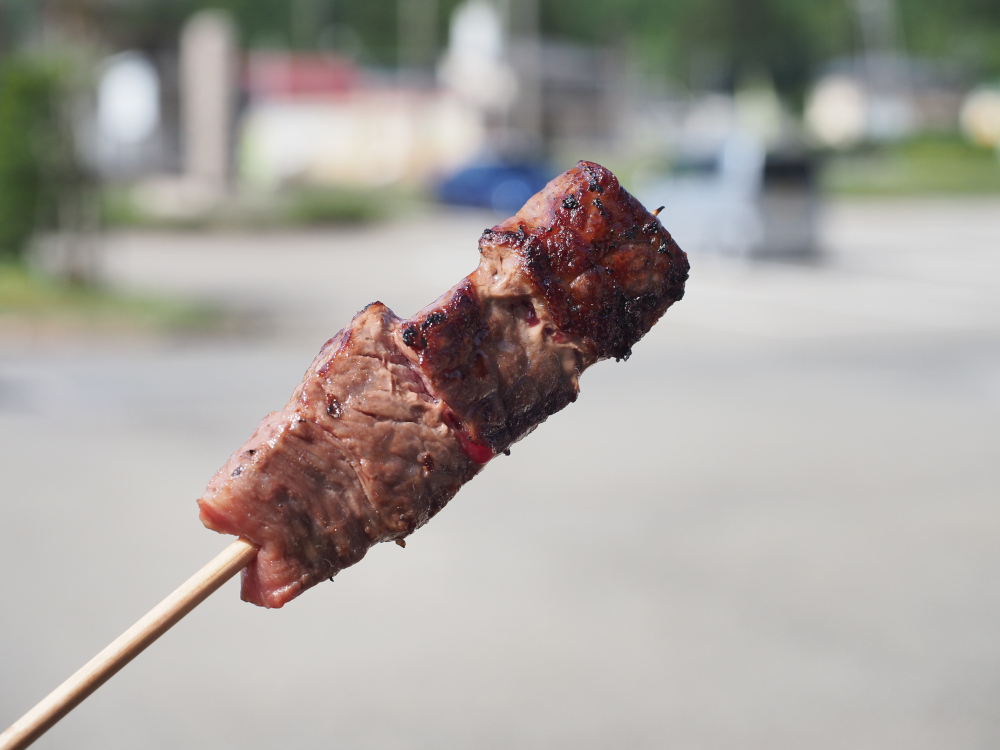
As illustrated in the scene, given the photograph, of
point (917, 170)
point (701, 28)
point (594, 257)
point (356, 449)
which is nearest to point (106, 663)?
point (356, 449)

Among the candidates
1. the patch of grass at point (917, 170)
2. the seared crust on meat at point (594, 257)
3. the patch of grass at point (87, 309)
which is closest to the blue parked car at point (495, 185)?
the patch of grass at point (917, 170)

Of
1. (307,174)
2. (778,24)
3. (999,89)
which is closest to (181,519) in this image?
(307,174)

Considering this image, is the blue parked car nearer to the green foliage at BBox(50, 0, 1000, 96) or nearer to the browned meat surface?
the browned meat surface

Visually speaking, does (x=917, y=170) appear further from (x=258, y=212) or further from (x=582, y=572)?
(x=582, y=572)

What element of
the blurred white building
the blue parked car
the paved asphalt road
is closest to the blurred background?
the paved asphalt road

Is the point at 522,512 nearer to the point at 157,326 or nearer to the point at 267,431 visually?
the point at 267,431

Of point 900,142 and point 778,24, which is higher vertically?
point 778,24
